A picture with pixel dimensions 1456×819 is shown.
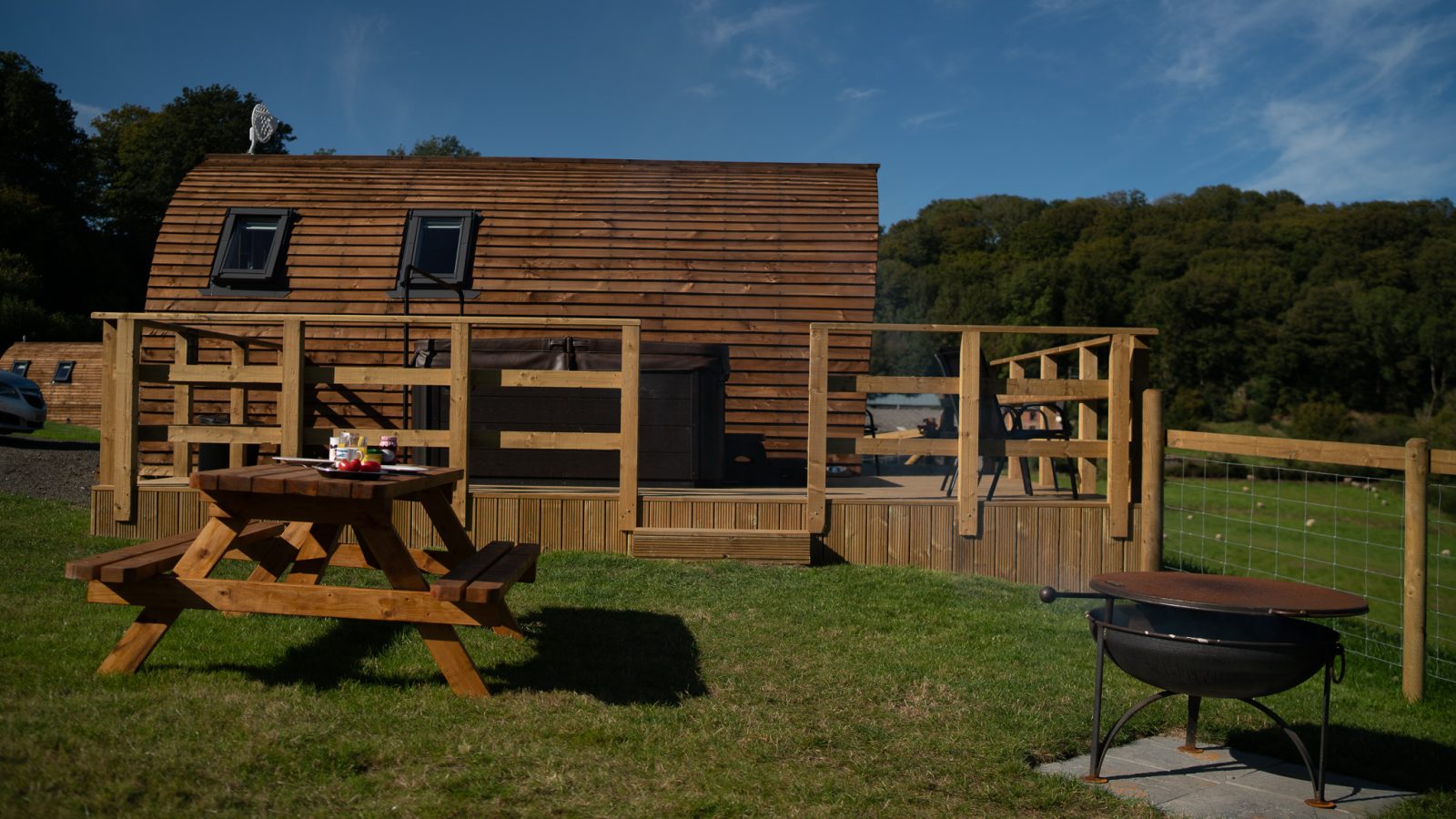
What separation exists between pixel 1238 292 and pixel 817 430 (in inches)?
1817

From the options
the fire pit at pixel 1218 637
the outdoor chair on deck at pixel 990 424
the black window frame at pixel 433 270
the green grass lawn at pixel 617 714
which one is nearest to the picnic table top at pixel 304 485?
the green grass lawn at pixel 617 714

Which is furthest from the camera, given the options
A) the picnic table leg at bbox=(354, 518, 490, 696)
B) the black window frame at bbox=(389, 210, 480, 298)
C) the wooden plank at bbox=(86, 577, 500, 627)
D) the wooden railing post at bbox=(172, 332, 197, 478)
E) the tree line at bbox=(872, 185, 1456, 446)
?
the tree line at bbox=(872, 185, 1456, 446)

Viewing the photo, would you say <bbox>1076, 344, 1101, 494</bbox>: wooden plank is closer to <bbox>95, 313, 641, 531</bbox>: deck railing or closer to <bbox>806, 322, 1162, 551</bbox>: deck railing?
<bbox>806, 322, 1162, 551</bbox>: deck railing

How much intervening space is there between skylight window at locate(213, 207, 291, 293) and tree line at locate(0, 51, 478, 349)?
27.2m

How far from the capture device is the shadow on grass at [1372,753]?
392cm

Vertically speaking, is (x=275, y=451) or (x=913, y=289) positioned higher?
(x=913, y=289)

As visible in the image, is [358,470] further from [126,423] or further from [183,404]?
[183,404]

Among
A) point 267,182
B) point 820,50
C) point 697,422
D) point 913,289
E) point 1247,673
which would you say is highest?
point 820,50

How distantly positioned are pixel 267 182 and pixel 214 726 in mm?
10625

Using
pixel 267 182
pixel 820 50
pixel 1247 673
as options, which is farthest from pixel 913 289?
pixel 1247 673

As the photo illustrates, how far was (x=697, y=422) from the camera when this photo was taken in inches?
361

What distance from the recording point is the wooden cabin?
1062 inches

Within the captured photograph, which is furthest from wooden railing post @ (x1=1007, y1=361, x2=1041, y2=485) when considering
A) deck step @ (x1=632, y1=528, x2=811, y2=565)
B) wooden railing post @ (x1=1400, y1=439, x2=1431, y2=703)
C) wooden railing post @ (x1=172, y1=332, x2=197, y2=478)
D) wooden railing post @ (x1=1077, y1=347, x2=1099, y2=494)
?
wooden railing post @ (x1=172, y1=332, x2=197, y2=478)

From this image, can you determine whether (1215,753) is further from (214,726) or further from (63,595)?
(63,595)
